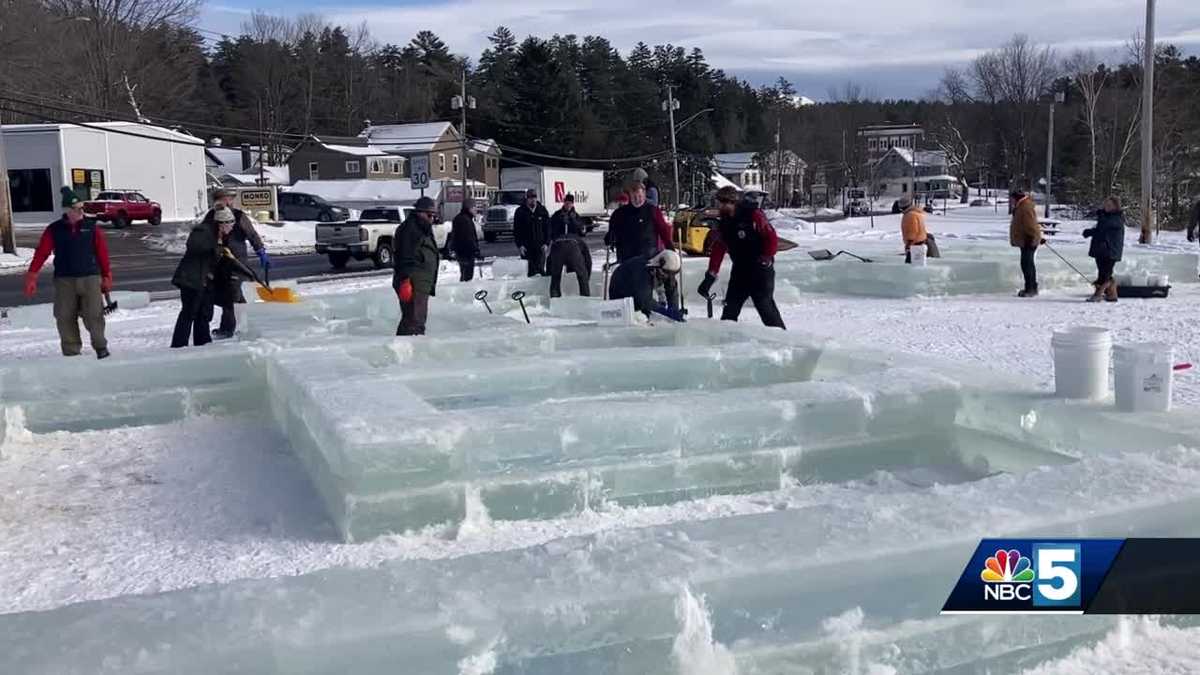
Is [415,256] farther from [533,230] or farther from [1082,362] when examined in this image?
[533,230]

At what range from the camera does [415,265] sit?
966cm

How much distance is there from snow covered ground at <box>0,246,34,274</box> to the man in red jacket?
18.8 metres

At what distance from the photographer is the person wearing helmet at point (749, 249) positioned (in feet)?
31.4

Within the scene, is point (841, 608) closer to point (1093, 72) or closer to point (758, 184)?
point (1093, 72)

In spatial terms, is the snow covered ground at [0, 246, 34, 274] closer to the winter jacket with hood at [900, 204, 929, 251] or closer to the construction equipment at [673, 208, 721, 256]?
the construction equipment at [673, 208, 721, 256]

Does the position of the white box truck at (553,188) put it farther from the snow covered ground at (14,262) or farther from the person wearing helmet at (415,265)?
the person wearing helmet at (415,265)

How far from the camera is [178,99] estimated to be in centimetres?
6675

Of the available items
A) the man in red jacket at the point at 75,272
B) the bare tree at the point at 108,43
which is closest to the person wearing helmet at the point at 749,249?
the man in red jacket at the point at 75,272

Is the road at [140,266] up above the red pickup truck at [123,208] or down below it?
below

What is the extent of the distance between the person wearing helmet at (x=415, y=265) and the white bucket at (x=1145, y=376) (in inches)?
230

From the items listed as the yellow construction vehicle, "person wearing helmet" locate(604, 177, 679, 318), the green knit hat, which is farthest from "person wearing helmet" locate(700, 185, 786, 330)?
the yellow construction vehicle

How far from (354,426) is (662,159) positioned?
78847mm

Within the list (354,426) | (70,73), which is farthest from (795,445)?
(70,73)

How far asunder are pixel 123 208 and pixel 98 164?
4.90m
